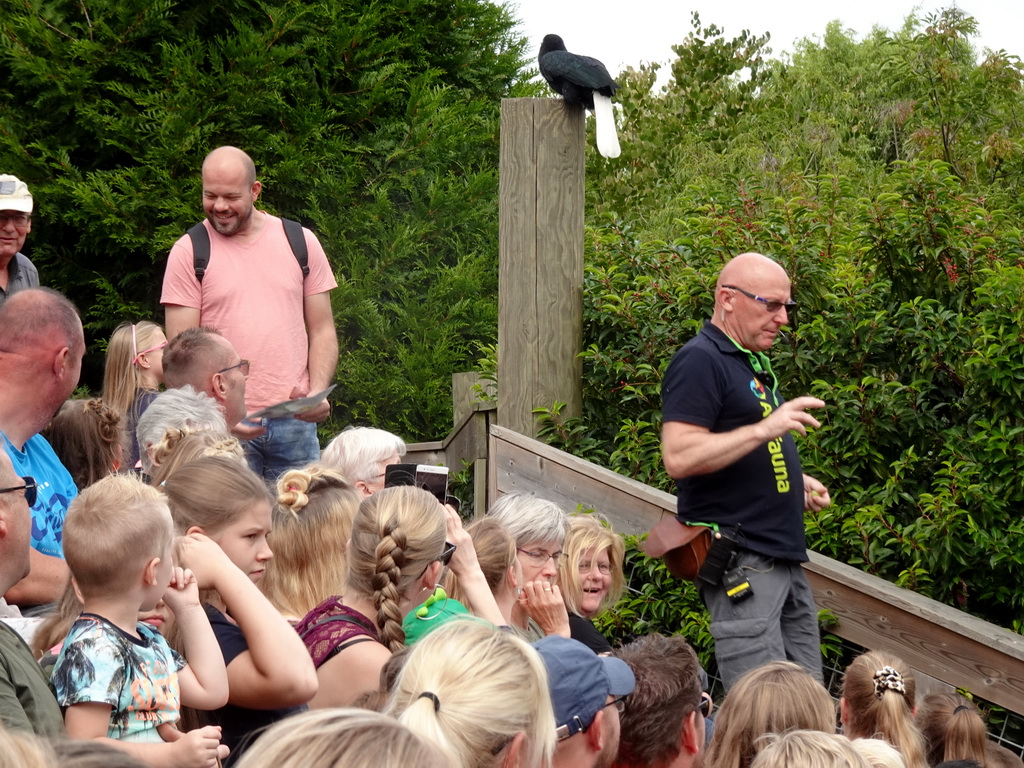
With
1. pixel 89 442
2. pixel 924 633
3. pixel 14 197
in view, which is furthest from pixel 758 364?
pixel 14 197

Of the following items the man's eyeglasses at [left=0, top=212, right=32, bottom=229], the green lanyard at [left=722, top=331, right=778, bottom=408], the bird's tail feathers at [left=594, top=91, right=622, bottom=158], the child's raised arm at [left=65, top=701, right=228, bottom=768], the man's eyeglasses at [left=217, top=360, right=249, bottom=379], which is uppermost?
the bird's tail feathers at [left=594, top=91, right=622, bottom=158]

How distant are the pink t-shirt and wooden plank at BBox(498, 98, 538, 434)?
952 mm

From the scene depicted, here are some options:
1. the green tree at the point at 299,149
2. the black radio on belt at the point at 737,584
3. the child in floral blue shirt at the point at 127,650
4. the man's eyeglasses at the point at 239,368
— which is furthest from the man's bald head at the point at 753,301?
the green tree at the point at 299,149

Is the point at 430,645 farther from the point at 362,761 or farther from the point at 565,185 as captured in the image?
the point at 565,185

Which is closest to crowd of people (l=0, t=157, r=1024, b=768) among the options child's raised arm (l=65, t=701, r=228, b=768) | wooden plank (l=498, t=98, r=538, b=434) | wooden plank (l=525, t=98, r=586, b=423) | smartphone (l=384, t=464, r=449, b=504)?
child's raised arm (l=65, t=701, r=228, b=768)

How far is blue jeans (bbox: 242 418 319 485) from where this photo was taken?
197 inches

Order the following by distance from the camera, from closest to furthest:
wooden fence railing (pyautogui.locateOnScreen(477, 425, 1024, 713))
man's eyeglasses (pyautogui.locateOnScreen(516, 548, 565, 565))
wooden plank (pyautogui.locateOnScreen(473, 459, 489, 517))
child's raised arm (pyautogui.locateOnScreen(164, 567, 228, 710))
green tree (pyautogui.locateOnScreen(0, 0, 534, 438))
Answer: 1. child's raised arm (pyautogui.locateOnScreen(164, 567, 228, 710))
2. man's eyeglasses (pyautogui.locateOnScreen(516, 548, 565, 565))
3. wooden fence railing (pyautogui.locateOnScreen(477, 425, 1024, 713))
4. wooden plank (pyautogui.locateOnScreen(473, 459, 489, 517))
5. green tree (pyautogui.locateOnScreen(0, 0, 534, 438))

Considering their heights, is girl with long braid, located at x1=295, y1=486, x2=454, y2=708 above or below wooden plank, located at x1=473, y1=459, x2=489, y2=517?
above

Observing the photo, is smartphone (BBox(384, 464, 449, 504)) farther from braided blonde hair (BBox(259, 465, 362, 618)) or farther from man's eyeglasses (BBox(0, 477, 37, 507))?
man's eyeglasses (BBox(0, 477, 37, 507))

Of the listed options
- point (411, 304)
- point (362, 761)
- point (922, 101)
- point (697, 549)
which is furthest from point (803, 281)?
point (922, 101)

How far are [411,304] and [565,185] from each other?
201 cm

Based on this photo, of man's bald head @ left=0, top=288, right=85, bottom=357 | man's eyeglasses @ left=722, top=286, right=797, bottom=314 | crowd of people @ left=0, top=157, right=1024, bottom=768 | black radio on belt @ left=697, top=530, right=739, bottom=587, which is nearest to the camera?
crowd of people @ left=0, top=157, right=1024, bottom=768

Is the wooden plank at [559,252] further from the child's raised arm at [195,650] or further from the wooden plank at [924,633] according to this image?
the child's raised arm at [195,650]

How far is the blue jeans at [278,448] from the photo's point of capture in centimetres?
501
